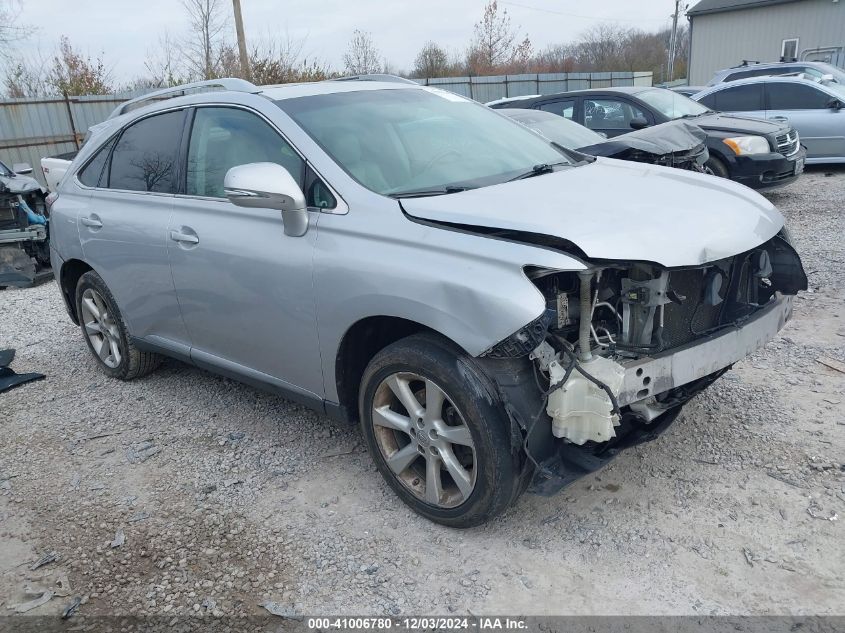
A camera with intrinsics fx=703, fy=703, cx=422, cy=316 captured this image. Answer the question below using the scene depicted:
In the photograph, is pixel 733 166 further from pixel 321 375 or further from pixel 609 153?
pixel 321 375

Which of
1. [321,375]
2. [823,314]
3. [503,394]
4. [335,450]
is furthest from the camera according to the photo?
[823,314]

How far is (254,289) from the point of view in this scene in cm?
346

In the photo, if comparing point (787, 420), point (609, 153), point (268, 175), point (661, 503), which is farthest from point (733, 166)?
point (268, 175)

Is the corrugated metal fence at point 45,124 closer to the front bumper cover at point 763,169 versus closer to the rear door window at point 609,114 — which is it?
the rear door window at point 609,114

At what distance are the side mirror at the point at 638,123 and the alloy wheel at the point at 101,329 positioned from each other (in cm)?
702

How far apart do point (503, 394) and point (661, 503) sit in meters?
1.05

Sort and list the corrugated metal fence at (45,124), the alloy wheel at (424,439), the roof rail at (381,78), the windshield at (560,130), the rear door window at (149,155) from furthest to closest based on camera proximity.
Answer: the corrugated metal fence at (45,124) → the windshield at (560,130) → the roof rail at (381,78) → the rear door window at (149,155) → the alloy wheel at (424,439)

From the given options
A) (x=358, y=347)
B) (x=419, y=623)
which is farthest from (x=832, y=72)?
(x=419, y=623)

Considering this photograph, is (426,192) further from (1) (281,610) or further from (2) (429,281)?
(1) (281,610)

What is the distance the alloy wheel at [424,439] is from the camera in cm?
289

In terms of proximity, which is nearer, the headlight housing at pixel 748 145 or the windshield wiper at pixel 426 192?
the windshield wiper at pixel 426 192

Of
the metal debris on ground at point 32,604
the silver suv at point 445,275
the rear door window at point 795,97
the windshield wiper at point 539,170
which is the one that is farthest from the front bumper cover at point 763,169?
the metal debris on ground at point 32,604

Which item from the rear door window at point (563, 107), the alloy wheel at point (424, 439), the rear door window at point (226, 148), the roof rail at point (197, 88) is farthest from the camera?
the rear door window at point (563, 107)

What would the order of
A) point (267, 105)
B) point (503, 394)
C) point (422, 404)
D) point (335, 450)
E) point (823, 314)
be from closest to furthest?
point (503, 394) → point (422, 404) → point (267, 105) → point (335, 450) → point (823, 314)
